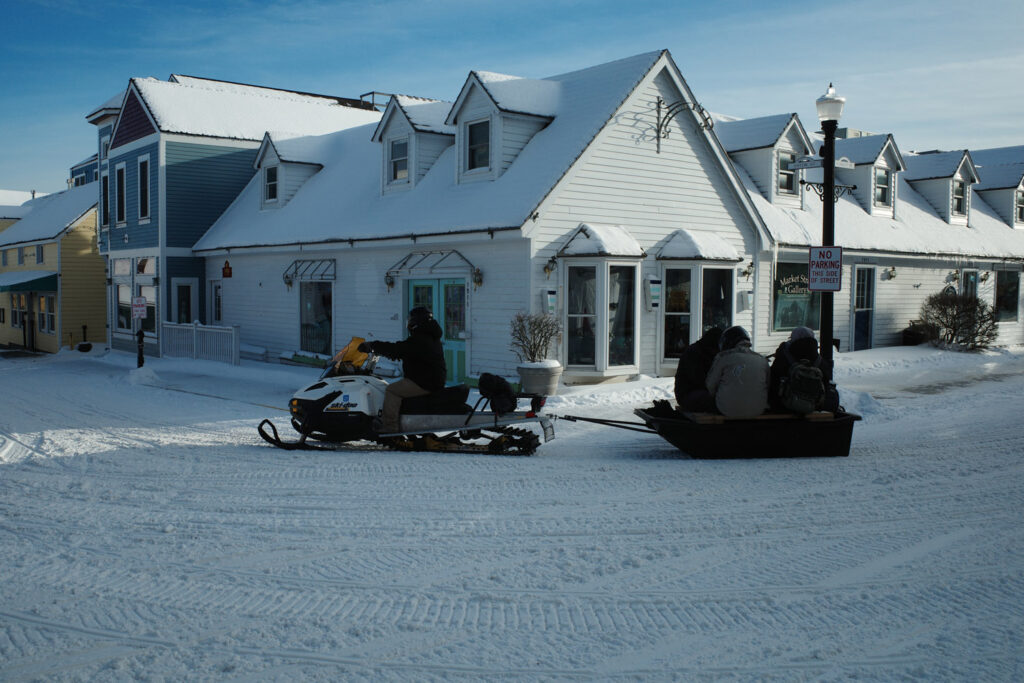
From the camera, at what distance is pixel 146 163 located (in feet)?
84.6

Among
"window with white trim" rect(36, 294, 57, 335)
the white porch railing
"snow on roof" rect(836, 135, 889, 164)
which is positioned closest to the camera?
the white porch railing

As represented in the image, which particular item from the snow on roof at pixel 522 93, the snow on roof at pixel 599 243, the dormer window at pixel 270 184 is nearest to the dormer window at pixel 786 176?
the snow on roof at pixel 522 93

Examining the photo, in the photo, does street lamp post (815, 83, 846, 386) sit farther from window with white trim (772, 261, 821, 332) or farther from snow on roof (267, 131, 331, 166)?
snow on roof (267, 131, 331, 166)

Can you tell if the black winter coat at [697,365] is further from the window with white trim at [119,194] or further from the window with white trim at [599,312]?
the window with white trim at [119,194]

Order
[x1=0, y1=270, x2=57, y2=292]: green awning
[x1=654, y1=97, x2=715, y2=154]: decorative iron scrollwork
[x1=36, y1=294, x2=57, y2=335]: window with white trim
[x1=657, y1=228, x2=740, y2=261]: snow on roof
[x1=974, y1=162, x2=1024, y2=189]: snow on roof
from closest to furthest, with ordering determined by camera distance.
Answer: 1. [x1=657, y1=228, x2=740, y2=261]: snow on roof
2. [x1=654, y1=97, x2=715, y2=154]: decorative iron scrollwork
3. [x1=974, y1=162, x2=1024, y2=189]: snow on roof
4. [x1=0, y1=270, x2=57, y2=292]: green awning
5. [x1=36, y1=294, x2=57, y2=335]: window with white trim

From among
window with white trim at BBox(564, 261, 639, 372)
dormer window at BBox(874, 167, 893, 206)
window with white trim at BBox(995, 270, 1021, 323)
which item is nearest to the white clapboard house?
window with white trim at BBox(564, 261, 639, 372)

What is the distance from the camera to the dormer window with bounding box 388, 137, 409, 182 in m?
19.5

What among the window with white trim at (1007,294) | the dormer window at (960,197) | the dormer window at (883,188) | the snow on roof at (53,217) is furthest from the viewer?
the snow on roof at (53,217)

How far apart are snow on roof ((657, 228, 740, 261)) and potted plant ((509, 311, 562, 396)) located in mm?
3105

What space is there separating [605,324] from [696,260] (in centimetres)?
254

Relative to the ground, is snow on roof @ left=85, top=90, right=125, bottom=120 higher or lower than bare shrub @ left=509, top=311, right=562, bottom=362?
higher

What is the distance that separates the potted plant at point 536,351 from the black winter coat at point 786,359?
5.21m

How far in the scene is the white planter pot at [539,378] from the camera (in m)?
14.2

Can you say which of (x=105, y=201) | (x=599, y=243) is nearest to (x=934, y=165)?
(x=599, y=243)
